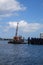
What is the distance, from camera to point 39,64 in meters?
40.2

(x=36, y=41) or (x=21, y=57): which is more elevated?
(x=36, y=41)

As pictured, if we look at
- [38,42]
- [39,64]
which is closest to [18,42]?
[38,42]

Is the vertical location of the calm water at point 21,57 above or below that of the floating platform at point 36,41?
below

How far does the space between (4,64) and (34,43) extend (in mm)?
112725

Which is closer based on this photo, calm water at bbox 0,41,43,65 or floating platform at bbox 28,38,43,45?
calm water at bbox 0,41,43,65

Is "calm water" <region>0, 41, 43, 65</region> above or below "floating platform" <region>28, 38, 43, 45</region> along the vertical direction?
below

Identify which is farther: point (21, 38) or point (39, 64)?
point (21, 38)

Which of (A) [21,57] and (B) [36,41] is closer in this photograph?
(A) [21,57]

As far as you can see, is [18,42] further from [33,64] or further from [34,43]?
[33,64]

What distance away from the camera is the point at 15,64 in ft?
130

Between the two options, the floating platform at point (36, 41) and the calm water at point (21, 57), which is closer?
the calm water at point (21, 57)

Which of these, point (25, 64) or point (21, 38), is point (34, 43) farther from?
point (25, 64)

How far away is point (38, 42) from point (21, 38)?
11.7m

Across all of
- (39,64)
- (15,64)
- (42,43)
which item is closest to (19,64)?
(15,64)
